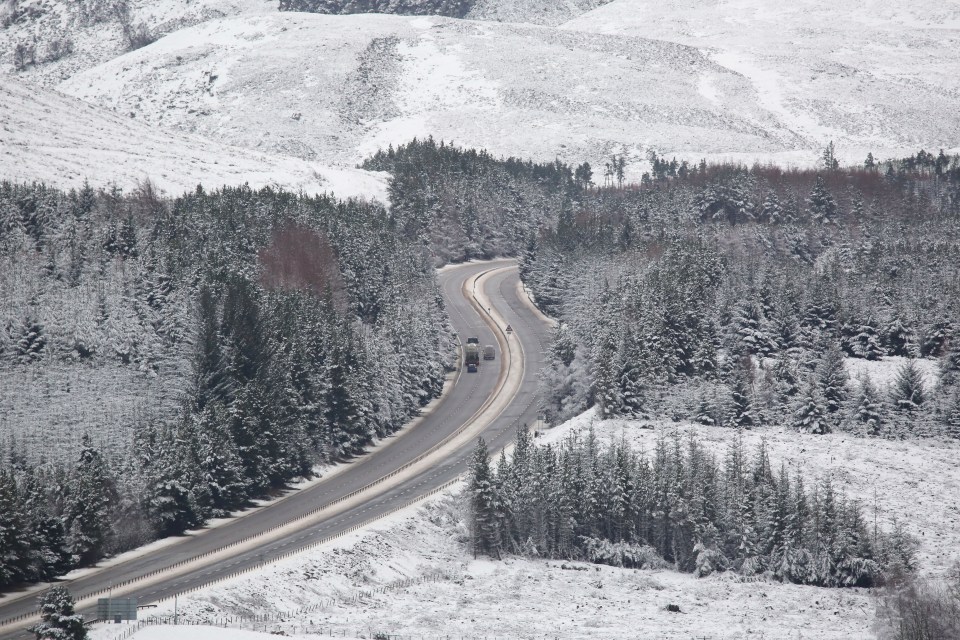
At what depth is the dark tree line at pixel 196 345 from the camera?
76.4 meters

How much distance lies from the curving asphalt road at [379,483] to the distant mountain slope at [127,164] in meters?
37.5

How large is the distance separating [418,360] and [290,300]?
47.4 ft

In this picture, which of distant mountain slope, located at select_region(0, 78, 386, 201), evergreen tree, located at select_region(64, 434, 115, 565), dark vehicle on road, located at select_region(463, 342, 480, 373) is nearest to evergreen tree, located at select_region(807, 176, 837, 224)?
distant mountain slope, located at select_region(0, 78, 386, 201)

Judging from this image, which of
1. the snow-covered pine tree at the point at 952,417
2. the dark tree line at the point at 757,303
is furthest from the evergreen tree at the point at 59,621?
the snow-covered pine tree at the point at 952,417

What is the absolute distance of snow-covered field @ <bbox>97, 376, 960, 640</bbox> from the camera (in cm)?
6391

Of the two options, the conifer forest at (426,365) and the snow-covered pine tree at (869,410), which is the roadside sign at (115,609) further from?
the snow-covered pine tree at (869,410)

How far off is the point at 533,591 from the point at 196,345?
141ft

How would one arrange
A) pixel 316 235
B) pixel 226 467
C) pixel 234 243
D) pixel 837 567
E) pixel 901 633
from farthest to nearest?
pixel 316 235
pixel 234 243
pixel 226 467
pixel 837 567
pixel 901 633

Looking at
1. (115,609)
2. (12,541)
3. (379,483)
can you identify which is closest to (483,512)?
(379,483)

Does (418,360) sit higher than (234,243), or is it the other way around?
(234,243)

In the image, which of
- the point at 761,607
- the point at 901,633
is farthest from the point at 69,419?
the point at 901,633

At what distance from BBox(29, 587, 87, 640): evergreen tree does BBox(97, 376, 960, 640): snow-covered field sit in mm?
4656

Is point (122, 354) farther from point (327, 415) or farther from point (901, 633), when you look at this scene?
point (901, 633)

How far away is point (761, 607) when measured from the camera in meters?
69.5
